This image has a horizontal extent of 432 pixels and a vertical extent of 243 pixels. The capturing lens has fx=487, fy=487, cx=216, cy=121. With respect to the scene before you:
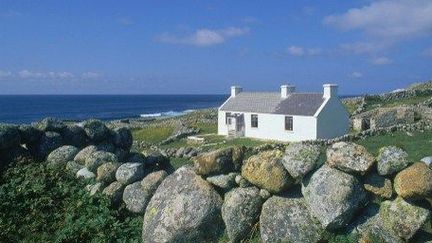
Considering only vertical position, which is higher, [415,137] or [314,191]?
[314,191]

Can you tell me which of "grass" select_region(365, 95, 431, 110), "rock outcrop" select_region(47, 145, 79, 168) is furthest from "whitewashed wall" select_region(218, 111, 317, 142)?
"rock outcrop" select_region(47, 145, 79, 168)

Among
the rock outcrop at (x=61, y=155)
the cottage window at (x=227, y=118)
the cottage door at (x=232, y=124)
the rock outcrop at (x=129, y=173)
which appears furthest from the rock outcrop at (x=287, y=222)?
the cottage window at (x=227, y=118)

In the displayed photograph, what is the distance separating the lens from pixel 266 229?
8.55m

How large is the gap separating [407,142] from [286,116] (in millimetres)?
14604

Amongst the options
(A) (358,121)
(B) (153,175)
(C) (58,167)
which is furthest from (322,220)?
(A) (358,121)

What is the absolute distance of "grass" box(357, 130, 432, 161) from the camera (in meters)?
25.0

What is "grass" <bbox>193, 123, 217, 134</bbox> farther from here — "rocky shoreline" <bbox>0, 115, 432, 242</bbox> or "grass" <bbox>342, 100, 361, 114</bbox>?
"rocky shoreline" <bbox>0, 115, 432, 242</bbox>

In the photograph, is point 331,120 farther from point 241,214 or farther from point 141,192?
point 241,214

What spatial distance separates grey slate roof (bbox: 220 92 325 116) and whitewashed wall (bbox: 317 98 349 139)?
2.44 feet

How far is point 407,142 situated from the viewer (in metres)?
28.8

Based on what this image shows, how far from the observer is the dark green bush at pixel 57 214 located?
9.30 metres

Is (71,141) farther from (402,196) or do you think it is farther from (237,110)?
(237,110)

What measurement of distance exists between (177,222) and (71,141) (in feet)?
25.0

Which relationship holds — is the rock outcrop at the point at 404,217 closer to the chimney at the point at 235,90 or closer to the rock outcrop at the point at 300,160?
the rock outcrop at the point at 300,160
